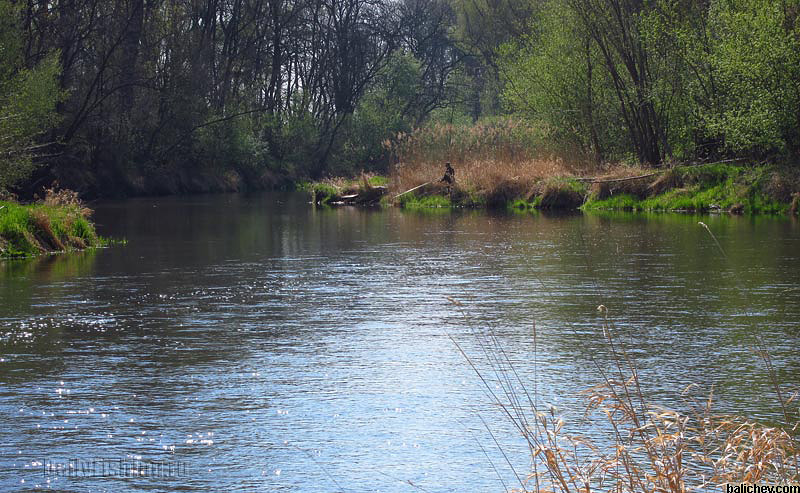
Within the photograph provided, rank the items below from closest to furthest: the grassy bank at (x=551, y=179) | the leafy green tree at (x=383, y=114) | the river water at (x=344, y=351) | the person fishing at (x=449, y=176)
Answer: the river water at (x=344, y=351)
the grassy bank at (x=551, y=179)
the person fishing at (x=449, y=176)
the leafy green tree at (x=383, y=114)

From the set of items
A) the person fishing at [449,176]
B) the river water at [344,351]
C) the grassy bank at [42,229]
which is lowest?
the river water at [344,351]

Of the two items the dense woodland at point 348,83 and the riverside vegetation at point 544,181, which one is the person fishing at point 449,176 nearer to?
the riverside vegetation at point 544,181

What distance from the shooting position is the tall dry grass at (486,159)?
134ft

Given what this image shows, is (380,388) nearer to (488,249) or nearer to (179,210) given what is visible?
(488,249)

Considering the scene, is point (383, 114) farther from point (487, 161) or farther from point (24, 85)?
point (24, 85)

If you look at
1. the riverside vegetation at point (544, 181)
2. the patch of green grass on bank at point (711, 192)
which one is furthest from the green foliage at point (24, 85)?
the patch of green grass on bank at point (711, 192)

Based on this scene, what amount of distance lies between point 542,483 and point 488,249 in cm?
1569

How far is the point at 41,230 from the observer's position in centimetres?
2231

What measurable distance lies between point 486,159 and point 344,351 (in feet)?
108

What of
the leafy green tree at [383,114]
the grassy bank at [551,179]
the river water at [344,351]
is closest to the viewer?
the river water at [344,351]

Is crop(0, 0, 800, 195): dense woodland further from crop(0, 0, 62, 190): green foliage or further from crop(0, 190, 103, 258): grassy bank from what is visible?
crop(0, 190, 103, 258): grassy bank

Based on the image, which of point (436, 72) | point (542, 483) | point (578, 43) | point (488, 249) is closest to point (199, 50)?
point (578, 43)

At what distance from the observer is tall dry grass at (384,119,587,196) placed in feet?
134

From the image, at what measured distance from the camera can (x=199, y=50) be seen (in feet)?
202
